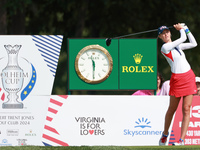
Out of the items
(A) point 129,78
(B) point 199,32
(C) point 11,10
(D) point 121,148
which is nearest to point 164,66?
(B) point 199,32

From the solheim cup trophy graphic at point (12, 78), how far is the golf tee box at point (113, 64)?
99 centimetres

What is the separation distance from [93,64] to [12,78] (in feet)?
4.64

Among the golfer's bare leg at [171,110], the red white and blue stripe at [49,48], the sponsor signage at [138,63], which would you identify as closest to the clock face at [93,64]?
the sponsor signage at [138,63]

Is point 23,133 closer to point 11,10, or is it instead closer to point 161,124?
point 161,124

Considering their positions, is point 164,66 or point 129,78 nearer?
point 129,78

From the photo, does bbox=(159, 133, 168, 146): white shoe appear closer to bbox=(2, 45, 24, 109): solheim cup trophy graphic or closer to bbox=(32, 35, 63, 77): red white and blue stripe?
bbox=(32, 35, 63, 77): red white and blue stripe

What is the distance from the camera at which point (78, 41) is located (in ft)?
31.2

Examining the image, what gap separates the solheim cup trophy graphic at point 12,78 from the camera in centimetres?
878

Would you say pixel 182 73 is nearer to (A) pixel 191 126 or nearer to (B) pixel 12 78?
(A) pixel 191 126

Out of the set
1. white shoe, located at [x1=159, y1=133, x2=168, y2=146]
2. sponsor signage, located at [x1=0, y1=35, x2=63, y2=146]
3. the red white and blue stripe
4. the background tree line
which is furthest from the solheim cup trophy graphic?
the background tree line

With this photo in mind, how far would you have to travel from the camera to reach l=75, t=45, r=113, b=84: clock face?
947cm

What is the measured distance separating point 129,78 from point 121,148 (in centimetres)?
199

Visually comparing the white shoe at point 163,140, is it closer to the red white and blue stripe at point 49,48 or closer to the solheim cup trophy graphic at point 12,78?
the red white and blue stripe at point 49,48

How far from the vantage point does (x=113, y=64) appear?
9500 millimetres
